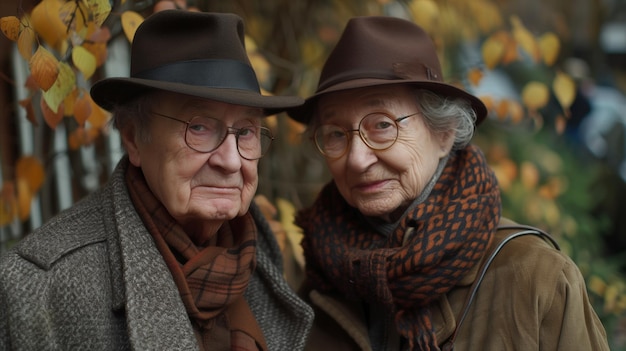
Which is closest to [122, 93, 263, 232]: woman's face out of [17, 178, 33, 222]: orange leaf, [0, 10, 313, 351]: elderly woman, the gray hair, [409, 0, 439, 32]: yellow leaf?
[0, 10, 313, 351]: elderly woman

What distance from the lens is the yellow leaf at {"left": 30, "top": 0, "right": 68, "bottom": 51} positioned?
2457 mm

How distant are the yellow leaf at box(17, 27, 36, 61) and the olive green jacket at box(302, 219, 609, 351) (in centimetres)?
146

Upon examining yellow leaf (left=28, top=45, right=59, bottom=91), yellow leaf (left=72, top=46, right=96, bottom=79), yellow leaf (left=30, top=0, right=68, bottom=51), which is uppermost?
yellow leaf (left=30, top=0, right=68, bottom=51)

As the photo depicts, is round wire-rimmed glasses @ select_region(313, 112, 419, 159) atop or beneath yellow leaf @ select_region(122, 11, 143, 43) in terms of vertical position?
beneath

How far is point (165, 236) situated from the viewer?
2248 millimetres

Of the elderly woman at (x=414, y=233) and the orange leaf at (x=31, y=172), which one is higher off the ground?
the elderly woman at (x=414, y=233)

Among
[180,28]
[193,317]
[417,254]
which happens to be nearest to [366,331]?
[417,254]

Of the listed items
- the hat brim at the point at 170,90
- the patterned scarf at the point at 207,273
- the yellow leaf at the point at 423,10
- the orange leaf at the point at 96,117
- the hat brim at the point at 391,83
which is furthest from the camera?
the yellow leaf at the point at 423,10

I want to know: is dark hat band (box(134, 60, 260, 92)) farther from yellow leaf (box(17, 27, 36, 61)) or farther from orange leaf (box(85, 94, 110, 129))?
orange leaf (box(85, 94, 110, 129))

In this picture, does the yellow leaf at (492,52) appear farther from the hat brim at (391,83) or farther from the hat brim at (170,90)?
the hat brim at (170,90)

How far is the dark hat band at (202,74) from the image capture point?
2.19 m

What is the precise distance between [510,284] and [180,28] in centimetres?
132

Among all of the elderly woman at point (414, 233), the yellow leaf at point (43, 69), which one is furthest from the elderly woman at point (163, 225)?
the elderly woman at point (414, 233)

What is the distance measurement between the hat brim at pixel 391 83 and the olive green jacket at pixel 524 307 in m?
0.47
